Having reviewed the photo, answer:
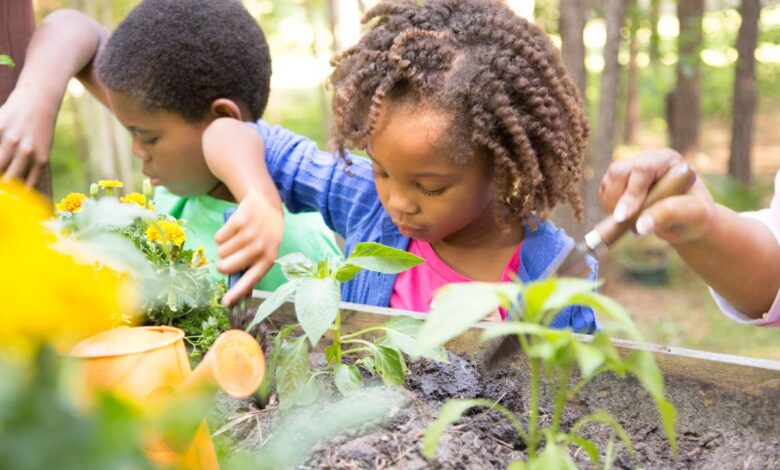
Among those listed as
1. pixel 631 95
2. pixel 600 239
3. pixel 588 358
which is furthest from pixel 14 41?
pixel 631 95

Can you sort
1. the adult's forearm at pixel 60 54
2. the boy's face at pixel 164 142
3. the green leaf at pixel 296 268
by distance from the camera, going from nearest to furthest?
the green leaf at pixel 296 268 → the adult's forearm at pixel 60 54 → the boy's face at pixel 164 142

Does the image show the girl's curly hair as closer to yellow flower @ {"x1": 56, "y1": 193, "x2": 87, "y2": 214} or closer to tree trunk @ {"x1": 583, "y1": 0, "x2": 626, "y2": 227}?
yellow flower @ {"x1": 56, "y1": 193, "x2": 87, "y2": 214}

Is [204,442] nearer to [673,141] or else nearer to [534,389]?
[534,389]

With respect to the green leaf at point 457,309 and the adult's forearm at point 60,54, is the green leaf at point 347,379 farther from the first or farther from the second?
the adult's forearm at point 60,54

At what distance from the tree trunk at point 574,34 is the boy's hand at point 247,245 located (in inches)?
100

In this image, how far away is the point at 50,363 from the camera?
0.98 ft

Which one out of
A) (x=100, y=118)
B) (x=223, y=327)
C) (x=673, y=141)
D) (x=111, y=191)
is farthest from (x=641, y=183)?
(x=673, y=141)

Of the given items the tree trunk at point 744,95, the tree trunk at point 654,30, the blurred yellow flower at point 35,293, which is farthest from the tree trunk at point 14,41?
the tree trunk at point 744,95

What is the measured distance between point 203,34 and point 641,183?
1.33 meters

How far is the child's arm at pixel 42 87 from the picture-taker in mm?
1822

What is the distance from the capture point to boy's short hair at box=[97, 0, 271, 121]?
2.05 m

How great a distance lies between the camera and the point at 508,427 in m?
1.09

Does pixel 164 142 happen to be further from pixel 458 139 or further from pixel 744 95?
pixel 744 95

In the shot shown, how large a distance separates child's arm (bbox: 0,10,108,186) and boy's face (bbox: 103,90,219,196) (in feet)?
0.52
